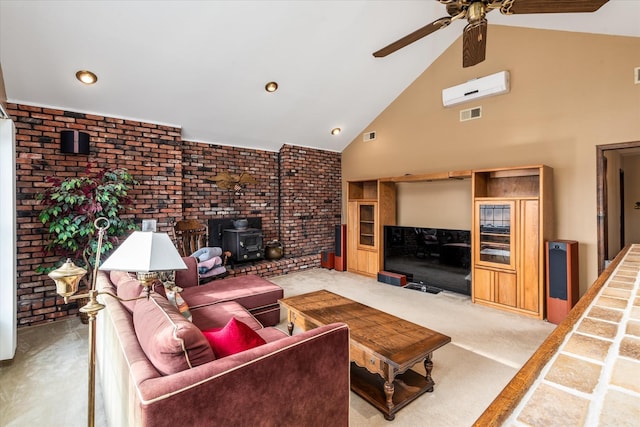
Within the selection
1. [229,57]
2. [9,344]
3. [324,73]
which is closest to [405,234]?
[324,73]

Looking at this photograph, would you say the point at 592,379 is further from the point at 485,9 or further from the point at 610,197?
the point at 610,197

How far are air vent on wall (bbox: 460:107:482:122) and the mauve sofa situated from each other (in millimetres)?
4177

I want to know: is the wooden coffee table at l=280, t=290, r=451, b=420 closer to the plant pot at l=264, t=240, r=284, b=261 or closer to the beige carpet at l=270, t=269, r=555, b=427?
the beige carpet at l=270, t=269, r=555, b=427

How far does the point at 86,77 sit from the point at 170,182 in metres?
1.51

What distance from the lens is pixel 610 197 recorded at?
437 centimetres

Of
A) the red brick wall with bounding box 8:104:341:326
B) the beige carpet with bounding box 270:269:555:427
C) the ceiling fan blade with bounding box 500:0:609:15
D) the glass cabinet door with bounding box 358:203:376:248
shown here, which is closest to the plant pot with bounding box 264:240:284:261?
the red brick wall with bounding box 8:104:341:326

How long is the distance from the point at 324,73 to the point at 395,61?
1.16 m

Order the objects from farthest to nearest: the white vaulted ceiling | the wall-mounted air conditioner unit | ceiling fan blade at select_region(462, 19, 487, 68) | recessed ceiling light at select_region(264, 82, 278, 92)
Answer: recessed ceiling light at select_region(264, 82, 278, 92)
the wall-mounted air conditioner unit
the white vaulted ceiling
ceiling fan blade at select_region(462, 19, 487, 68)

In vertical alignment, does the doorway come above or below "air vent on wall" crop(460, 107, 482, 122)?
below

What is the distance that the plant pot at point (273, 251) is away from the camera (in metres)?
5.43

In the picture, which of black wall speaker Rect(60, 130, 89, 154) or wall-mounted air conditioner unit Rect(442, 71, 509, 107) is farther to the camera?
wall-mounted air conditioner unit Rect(442, 71, 509, 107)

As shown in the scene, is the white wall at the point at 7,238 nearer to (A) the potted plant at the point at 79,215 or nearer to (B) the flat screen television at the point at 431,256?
(A) the potted plant at the point at 79,215

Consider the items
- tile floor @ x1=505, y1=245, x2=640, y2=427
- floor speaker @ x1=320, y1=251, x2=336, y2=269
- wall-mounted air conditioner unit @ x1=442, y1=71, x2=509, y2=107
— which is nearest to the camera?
tile floor @ x1=505, y1=245, x2=640, y2=427

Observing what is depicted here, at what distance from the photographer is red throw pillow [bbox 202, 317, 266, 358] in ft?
4.46
